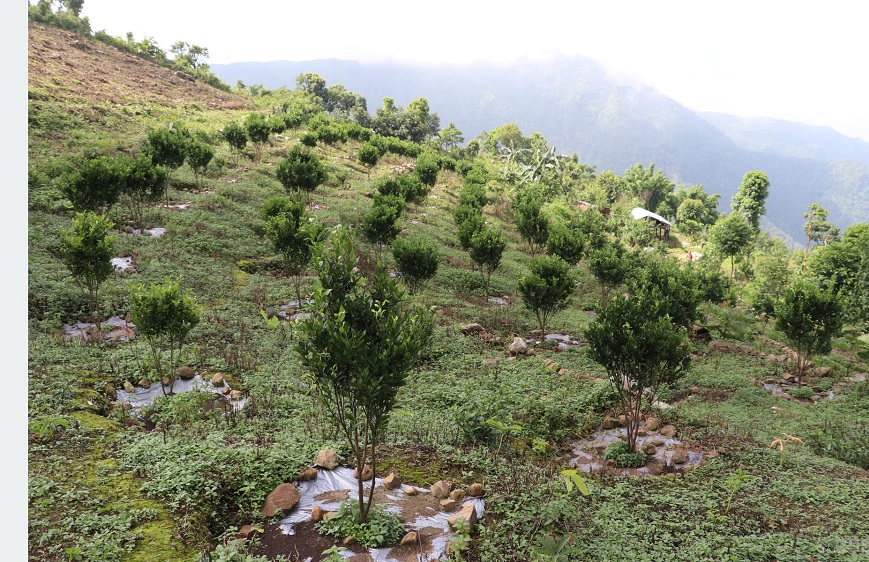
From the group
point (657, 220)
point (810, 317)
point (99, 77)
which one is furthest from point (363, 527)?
point (657, 220)

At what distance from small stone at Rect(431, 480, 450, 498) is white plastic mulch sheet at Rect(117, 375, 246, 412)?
541 centimetres

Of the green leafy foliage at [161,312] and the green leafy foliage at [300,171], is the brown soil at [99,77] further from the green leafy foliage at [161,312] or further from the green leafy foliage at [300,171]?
the green leafy foliage at [161,312]

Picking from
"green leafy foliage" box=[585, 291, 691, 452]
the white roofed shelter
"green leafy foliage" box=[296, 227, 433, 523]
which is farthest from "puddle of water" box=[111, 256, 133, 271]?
the white roofed shelter

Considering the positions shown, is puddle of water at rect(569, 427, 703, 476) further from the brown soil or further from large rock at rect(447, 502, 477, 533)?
the brown soil

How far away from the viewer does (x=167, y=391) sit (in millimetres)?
11242

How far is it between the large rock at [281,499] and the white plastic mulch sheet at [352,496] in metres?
0.14

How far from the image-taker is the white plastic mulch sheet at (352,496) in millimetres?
6551

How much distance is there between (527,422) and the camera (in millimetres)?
11188

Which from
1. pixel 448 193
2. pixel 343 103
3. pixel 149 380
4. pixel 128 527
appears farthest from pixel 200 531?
pixel 343 103

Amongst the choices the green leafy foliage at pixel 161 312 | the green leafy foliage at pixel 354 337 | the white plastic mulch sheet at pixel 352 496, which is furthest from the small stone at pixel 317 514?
the green leafy foliage at pixel 161 312

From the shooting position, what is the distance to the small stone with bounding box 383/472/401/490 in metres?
8.36

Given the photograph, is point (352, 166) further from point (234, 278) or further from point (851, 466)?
point (851, 466)

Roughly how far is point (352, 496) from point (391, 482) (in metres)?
0.74

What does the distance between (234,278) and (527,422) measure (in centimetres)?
1450
